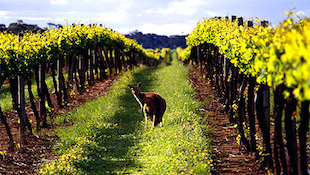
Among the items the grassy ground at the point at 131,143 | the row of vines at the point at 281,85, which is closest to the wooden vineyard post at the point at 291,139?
the row of vines at the point at 281,85

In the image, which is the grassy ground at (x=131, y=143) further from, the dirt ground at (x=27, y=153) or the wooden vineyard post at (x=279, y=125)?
the wooden vineyard post at (x=279, y=125)

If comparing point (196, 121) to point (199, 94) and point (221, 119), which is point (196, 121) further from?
point (199, 94)

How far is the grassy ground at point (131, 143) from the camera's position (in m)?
7.73

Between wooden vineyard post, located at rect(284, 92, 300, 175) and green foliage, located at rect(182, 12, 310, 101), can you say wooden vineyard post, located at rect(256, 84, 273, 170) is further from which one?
wooden vineyard post, located at rect(284, 92, 300, 175)

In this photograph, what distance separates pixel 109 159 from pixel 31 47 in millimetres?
5185

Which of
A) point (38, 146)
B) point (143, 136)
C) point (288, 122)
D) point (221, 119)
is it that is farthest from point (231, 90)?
point (38, 146)

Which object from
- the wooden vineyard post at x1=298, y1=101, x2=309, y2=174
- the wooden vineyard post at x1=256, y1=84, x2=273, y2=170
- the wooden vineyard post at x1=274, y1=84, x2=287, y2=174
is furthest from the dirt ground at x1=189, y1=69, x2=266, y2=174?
the wooden vineyard post at x1=298, y1=101, x2=309, y2=174

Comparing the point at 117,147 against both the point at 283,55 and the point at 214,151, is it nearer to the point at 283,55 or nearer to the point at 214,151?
the point at 214,151

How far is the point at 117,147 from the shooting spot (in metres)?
9.97

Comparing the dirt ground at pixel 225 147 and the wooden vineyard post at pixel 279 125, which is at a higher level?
the wooden vineyard post at pixel 279 125

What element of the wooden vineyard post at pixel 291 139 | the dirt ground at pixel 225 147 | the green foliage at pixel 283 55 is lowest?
the dirt ground at pixel 225 147

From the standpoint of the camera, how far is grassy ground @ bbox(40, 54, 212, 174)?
25.4 ft

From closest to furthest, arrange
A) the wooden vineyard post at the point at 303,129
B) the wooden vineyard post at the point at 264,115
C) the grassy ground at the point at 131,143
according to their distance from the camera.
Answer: the wooden vineyard post at the point at 303,129
the wooden vineyard post at the point at 264,115
the grassy ground at the point at 131,143

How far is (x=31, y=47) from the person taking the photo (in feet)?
36.9
